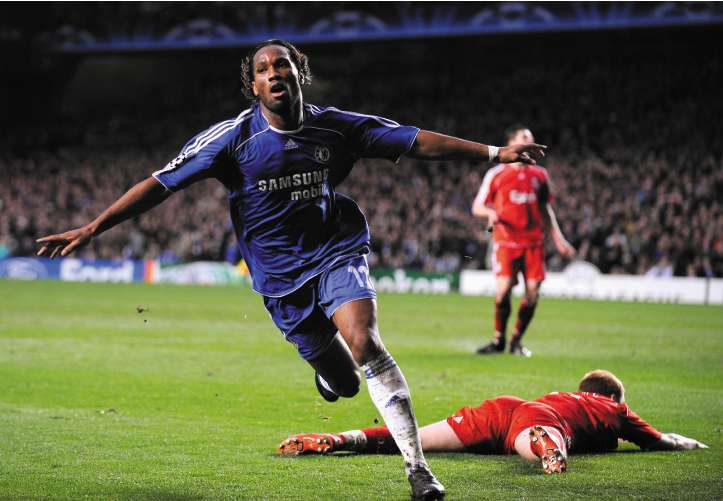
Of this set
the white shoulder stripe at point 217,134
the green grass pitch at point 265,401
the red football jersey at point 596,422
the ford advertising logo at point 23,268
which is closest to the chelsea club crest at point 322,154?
the white shoulder stripe at point 217,134

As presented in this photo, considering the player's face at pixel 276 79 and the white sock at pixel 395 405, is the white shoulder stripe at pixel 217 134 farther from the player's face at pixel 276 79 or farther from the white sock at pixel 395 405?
the white sock at pixel 395 405

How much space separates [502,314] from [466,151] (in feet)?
25.6

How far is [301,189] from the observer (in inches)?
228

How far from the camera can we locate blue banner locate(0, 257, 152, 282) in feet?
113

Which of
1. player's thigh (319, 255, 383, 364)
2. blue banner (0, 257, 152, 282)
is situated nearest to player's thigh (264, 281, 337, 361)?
player's thigh (319, 255, 383, 364)

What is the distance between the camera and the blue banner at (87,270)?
3431cm

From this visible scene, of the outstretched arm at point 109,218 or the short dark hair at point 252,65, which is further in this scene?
the short dark hair at point 252,65

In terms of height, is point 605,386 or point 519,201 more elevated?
point 519,201

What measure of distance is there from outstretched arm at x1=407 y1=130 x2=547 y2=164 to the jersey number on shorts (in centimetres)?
71

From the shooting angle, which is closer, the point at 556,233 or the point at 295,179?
the point at 295,179

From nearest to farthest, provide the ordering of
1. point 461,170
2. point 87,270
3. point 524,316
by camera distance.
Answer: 1. point 524,316
2. point 461,170
3. point 87,270

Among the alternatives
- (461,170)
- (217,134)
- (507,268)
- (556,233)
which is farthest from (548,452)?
(461,170)

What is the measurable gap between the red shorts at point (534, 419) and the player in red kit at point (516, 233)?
22.7 feet

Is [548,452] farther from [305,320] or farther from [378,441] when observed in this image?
[305,320]
